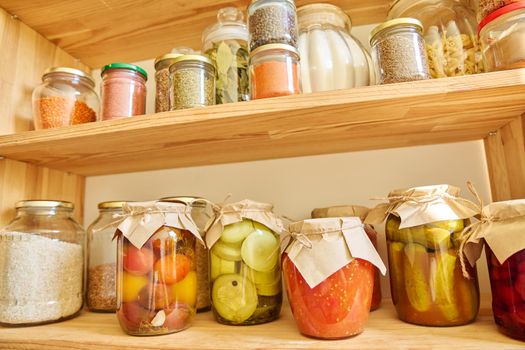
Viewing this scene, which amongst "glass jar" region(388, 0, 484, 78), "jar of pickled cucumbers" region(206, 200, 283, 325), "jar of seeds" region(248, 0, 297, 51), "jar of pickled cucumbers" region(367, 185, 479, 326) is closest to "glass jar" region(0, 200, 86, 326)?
"jar of pickled cucumbers" region(206, 200, 283, 325)

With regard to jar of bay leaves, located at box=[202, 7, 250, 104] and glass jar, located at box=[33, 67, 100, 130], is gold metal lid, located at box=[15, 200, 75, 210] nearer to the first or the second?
glass jar, located at box=[33, 67, 100, 130]

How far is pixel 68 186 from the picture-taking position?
1026mm

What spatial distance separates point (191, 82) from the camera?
0.72m

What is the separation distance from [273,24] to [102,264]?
0.65m

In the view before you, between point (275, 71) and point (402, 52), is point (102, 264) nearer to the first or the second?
point (275, 71)

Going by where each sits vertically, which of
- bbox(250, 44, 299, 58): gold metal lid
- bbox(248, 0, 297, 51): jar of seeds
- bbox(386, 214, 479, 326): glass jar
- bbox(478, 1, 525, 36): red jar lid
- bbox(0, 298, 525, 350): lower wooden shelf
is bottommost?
bbox(0, 298, 525, 350): lower wooden shelf

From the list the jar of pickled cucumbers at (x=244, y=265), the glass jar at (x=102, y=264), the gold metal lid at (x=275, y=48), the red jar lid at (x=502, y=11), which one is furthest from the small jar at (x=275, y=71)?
the glass jar at (x=102, y=264)

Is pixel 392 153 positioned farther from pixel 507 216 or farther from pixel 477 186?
pixel 507 216

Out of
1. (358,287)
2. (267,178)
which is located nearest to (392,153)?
(267,178)

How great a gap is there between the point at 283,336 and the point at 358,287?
0.15m

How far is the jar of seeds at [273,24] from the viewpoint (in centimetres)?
71

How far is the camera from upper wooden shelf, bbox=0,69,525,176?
599mm

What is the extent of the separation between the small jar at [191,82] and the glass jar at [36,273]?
36cm

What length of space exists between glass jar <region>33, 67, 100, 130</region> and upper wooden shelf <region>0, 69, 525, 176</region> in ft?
0.22
